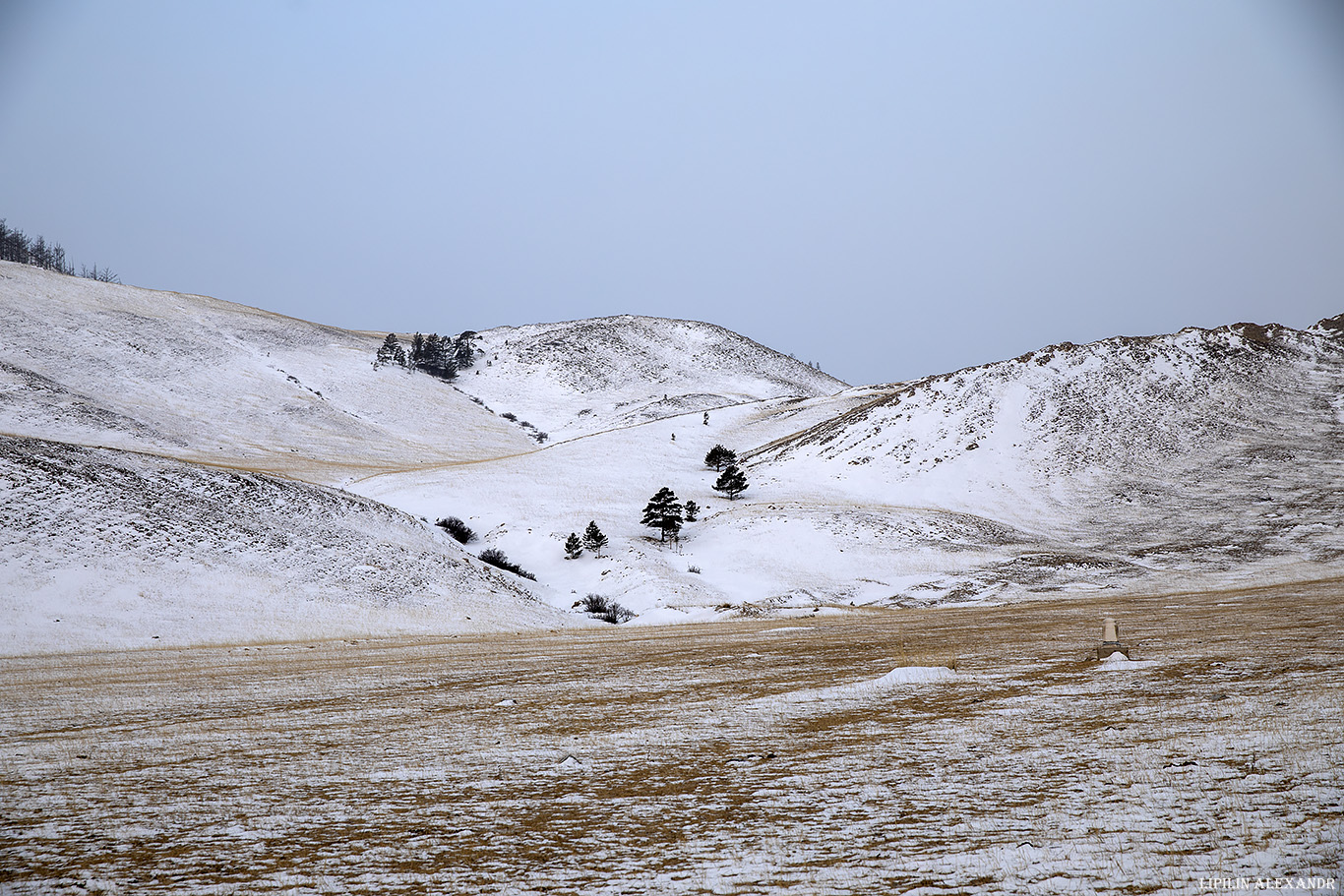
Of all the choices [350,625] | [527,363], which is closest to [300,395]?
[527,363]

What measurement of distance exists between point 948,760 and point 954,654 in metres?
11.3

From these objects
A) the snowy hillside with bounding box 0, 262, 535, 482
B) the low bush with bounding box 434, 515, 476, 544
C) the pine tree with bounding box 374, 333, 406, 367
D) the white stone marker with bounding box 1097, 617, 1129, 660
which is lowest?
the white stone marker with bounding box 1097, 617, 1129, 660

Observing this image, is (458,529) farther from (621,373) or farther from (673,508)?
(621,373)

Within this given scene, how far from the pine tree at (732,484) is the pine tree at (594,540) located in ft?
49.6

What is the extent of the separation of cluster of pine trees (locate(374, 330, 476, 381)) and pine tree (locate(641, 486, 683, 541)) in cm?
9107

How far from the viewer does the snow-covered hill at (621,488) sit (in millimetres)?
36625

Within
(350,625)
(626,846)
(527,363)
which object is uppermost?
(527,363)

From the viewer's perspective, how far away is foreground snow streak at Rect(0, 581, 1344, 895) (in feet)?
21.4

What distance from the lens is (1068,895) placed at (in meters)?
5.70

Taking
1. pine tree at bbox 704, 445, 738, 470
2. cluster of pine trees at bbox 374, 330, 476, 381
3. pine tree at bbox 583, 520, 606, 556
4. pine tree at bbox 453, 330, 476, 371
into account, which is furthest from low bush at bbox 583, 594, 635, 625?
pine tree at bbox 453, 330, 476, 371

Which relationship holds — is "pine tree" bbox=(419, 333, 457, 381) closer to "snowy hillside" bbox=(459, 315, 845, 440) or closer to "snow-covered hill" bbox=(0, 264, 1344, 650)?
"snowy hillside" bbox=(459, 315, 845, 440)

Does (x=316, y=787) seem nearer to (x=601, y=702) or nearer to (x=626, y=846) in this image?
(x=626, y=846)

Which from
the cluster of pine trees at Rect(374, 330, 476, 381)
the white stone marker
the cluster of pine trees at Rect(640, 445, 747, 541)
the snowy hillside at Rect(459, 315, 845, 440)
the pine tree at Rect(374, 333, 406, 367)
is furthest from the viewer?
the cluster of pine trees at Rect(374, 330, 476, 381)

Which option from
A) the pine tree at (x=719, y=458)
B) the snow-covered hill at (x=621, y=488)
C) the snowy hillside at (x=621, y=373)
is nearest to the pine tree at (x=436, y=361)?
the snowy hillside at (x=621, y=373)
